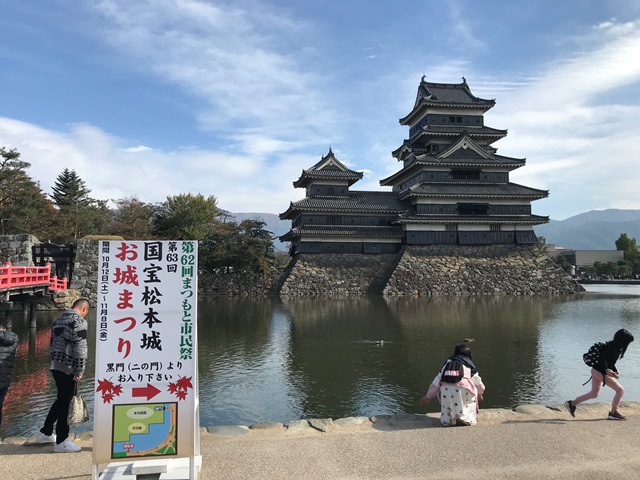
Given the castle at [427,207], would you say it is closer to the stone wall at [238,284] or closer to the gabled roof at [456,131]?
the gabled roof at [456,131]

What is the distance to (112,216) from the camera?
4862 centimetres

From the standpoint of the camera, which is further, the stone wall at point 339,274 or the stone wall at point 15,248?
the stone wall at point 339,274

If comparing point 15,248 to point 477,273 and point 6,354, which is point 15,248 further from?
point 477,273

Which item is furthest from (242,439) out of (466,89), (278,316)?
(466,89)

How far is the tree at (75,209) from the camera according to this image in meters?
33.8

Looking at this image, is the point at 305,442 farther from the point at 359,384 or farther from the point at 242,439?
the point at 359,384

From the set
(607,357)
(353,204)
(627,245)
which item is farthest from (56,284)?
(627,245)

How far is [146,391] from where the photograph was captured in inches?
156

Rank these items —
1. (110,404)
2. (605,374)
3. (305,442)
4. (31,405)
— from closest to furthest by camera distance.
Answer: (110,404) → (305,442) → (605,374) → (31,405)

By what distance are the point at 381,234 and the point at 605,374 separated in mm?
28747

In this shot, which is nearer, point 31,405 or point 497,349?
point 31,405

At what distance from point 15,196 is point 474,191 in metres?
31.3

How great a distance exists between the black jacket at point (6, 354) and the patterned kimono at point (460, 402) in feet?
15.5

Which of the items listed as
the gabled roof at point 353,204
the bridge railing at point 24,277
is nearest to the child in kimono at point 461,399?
the bridge railing at point 24,277
